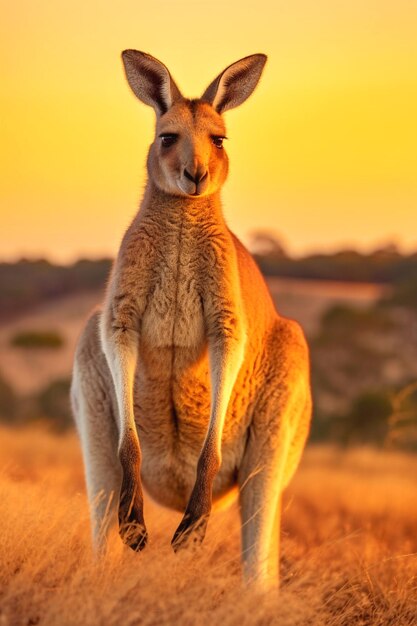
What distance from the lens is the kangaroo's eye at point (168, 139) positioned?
5.04 meters

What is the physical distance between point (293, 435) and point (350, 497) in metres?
5.46

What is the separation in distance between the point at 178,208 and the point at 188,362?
70cm

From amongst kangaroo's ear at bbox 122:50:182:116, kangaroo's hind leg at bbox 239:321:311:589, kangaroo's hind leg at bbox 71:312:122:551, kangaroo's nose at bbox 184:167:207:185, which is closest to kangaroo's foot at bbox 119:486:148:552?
kangaroo's hind leg at bbox 71:312:122:551

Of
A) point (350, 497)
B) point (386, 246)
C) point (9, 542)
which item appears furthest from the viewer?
point (386, 246)

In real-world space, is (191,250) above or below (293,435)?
above

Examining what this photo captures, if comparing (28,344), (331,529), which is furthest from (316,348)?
(331,529)

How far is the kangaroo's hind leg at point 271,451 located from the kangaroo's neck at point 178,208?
2.58ft

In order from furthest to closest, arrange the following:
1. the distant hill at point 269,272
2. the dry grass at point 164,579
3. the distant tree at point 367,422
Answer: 1. the distant hill at point 269,272
2. the distant tree at point 367,422
3. the dry grass at point 164,579

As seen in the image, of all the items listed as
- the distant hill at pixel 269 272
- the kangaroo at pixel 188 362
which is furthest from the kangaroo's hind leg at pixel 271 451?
the distant hill at pixel 269 272

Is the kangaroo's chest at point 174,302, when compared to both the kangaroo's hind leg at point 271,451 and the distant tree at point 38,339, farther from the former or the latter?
the distant tree at point 38,339

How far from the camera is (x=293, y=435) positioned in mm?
5648

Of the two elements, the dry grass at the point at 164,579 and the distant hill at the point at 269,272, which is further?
the distant hill at the point at 269,272

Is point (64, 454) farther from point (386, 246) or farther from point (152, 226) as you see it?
point (386, 246)

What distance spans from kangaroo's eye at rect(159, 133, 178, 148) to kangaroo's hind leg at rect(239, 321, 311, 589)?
3.83ft
